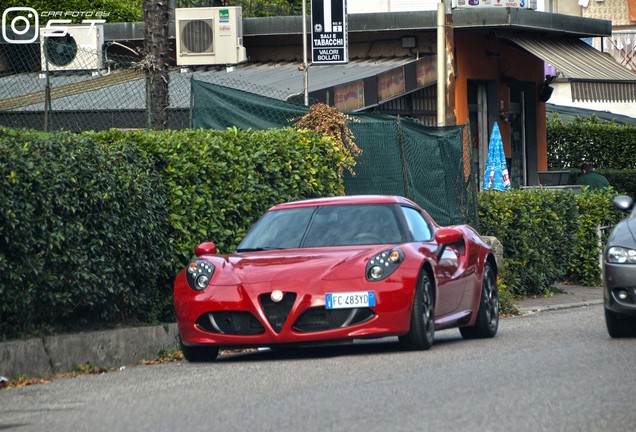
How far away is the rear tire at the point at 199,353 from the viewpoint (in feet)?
38.8

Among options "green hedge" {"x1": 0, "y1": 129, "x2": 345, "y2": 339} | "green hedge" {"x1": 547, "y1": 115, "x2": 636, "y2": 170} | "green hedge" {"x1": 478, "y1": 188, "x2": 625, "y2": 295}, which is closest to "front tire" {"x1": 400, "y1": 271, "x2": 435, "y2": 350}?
"green hedge" {"x1": 0, "y1": 129, "x2": 345, "y2": 339}

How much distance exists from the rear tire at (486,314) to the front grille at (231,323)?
2934mm

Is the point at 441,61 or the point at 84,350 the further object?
the point at 441,61

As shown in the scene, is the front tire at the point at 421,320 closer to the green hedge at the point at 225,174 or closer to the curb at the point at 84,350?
the curb at the point at 84,350

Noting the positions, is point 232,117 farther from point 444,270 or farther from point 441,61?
point 444,270

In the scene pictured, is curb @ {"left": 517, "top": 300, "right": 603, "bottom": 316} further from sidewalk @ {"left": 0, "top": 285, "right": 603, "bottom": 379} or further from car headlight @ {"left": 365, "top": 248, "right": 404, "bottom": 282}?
car headlight @ {"left": 365, "top": 248, "right": 404, "bottom": 282}

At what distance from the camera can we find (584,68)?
25.5 m

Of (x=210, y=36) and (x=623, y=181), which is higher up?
(x=210, y=36)

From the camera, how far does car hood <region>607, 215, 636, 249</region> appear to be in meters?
12.6

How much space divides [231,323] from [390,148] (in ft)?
24.7

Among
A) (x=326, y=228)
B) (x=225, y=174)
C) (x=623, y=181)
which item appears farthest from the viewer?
(x=623, y=181)

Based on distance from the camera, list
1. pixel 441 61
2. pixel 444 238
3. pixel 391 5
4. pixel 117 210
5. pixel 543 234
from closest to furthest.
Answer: pixel 444 238 < pixel 117 210 < pixel 441 61 < pixel 543 234 < pixel 391 5

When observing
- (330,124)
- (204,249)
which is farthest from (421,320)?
(330,124)

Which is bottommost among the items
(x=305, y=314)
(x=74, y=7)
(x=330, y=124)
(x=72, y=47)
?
(x=305, y=314)
